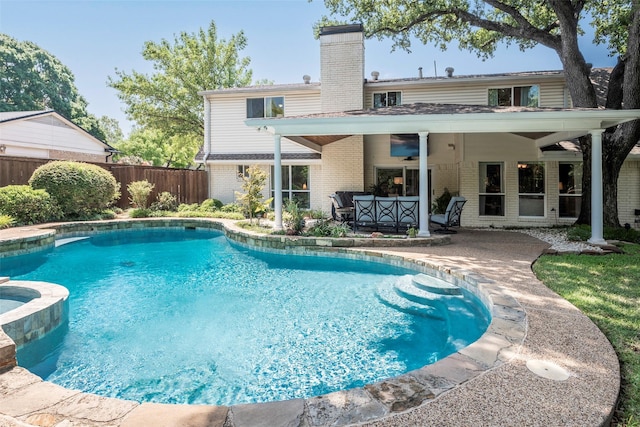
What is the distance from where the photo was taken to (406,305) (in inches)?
217

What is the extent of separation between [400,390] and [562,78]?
580 inches

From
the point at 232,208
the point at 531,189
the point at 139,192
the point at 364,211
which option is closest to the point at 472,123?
the point at 364,211

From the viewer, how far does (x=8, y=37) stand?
123 feet

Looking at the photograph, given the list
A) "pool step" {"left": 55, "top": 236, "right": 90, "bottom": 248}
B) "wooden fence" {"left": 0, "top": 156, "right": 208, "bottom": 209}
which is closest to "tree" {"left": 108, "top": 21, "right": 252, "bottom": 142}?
"wooden fence" {"left": 0, "top": 156, "right": 208, "bottom": 209}

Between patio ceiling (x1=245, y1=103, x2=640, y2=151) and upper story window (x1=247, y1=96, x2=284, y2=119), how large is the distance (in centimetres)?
658

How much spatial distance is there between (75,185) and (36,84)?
1360 inches

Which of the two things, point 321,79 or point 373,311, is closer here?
point 373,311

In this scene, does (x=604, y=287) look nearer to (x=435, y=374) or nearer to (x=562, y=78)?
(x=435, y=374)

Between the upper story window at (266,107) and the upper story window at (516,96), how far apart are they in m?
8.64

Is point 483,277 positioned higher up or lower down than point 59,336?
higher up

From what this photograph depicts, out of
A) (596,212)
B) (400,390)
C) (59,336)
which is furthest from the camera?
(596,212)

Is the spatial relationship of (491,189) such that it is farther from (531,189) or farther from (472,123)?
(472,123)

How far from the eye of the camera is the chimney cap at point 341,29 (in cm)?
A: 1418

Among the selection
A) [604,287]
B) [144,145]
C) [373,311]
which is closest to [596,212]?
[604,287]
